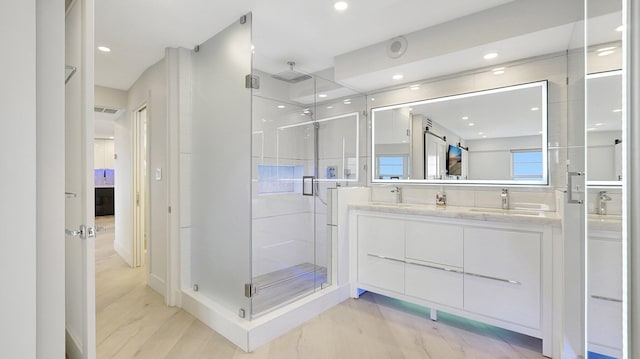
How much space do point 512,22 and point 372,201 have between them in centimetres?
207

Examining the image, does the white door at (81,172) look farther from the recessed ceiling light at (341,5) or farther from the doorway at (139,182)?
the doorway at (139,182)

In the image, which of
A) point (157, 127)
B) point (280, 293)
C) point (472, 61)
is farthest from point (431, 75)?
point (157, 127)

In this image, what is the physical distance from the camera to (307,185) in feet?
10.2

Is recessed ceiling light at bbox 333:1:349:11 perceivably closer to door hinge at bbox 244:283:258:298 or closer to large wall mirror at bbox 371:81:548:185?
large wall mirror at bbox 371:81:548:185

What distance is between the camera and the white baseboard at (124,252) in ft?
13.6

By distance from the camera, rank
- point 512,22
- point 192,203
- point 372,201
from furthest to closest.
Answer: point 372,201
point 192,203
point 512,22

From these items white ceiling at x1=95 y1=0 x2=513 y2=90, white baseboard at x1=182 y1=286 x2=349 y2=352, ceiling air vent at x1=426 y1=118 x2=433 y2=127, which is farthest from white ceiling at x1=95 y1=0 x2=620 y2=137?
Result: white baseboard at x1=182 y1=286 x2=349 y2=352

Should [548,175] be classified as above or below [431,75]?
below

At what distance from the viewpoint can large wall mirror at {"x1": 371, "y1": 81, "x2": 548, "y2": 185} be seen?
8.34 ft

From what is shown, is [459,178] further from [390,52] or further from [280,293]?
[280,293]

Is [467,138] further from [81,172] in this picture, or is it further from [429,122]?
[81,172]

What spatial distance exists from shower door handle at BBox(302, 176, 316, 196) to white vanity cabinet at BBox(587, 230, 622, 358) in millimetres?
2314

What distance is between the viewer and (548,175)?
246cm

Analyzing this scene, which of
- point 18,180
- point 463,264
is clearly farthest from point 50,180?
point 463,264
